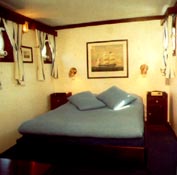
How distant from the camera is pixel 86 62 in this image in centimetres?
465

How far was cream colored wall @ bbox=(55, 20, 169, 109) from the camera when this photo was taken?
4234 millimetres

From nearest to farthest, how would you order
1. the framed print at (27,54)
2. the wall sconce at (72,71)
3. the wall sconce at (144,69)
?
the framed print at (27,54)
the wall sconce at (144,69)
the wall sconce at (72,71)

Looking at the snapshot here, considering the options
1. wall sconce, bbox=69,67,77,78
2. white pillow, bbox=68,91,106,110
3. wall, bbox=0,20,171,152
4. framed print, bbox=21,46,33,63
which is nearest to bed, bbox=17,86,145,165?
white pillow, bbox=68,91,106,110

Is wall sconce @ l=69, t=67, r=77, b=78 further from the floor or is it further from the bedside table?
the floor

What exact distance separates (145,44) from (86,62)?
138cm

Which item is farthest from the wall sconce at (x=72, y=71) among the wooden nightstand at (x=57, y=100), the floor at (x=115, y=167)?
the floor at (x=115, y=167)

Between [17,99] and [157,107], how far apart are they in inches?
105

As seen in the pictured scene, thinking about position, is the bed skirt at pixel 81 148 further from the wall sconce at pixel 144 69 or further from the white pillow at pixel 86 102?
the wall sconce at pixel 144 69

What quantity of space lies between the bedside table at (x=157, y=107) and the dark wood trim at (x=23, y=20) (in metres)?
2.63

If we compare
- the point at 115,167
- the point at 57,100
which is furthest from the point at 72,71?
the point at 115,167

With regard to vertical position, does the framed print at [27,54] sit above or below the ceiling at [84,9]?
below

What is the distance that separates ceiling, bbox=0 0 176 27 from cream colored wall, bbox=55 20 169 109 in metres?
0.31

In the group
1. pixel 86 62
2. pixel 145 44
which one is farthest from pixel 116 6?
pixel 86 62

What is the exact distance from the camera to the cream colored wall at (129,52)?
423 cm
